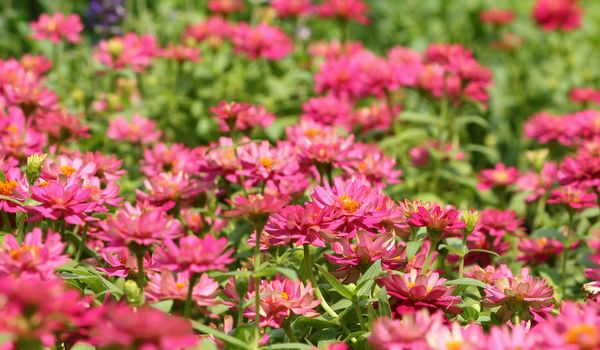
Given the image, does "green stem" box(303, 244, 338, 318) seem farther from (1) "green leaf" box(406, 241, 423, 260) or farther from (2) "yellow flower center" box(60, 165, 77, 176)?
(2) "yellow flower center" box(60, 165, 77, 176)

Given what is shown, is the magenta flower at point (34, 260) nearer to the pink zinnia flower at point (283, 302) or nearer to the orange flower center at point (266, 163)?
the pink zinnia flower at point (283, 302)

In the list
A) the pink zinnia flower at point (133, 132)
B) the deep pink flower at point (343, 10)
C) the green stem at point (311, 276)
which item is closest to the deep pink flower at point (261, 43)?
the deep pink flower at point (343, 10)

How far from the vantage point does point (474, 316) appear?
6.46 feet

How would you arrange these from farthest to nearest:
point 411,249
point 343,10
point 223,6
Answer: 1. point 223,6
2. point 343,10
3. point 411,249

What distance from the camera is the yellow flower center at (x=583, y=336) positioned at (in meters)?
1.36

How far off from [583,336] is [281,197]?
92 centimetres

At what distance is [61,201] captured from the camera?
75.6 inches

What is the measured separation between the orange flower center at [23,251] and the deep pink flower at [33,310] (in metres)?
0.28

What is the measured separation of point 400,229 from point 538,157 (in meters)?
1.52

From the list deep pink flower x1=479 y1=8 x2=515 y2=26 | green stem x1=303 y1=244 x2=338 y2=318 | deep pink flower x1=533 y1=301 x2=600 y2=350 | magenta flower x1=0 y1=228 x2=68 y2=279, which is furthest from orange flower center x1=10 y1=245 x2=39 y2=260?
deep pink flower x1=479 y1=8 x2=515 y2=26

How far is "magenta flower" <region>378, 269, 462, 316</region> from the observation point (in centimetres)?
183

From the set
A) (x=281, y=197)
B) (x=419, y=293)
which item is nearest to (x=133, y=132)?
(x=281, y=197)

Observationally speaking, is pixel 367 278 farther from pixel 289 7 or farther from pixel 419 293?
pixel 289 7

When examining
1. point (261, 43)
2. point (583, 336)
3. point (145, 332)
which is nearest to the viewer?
point (145, 332)
